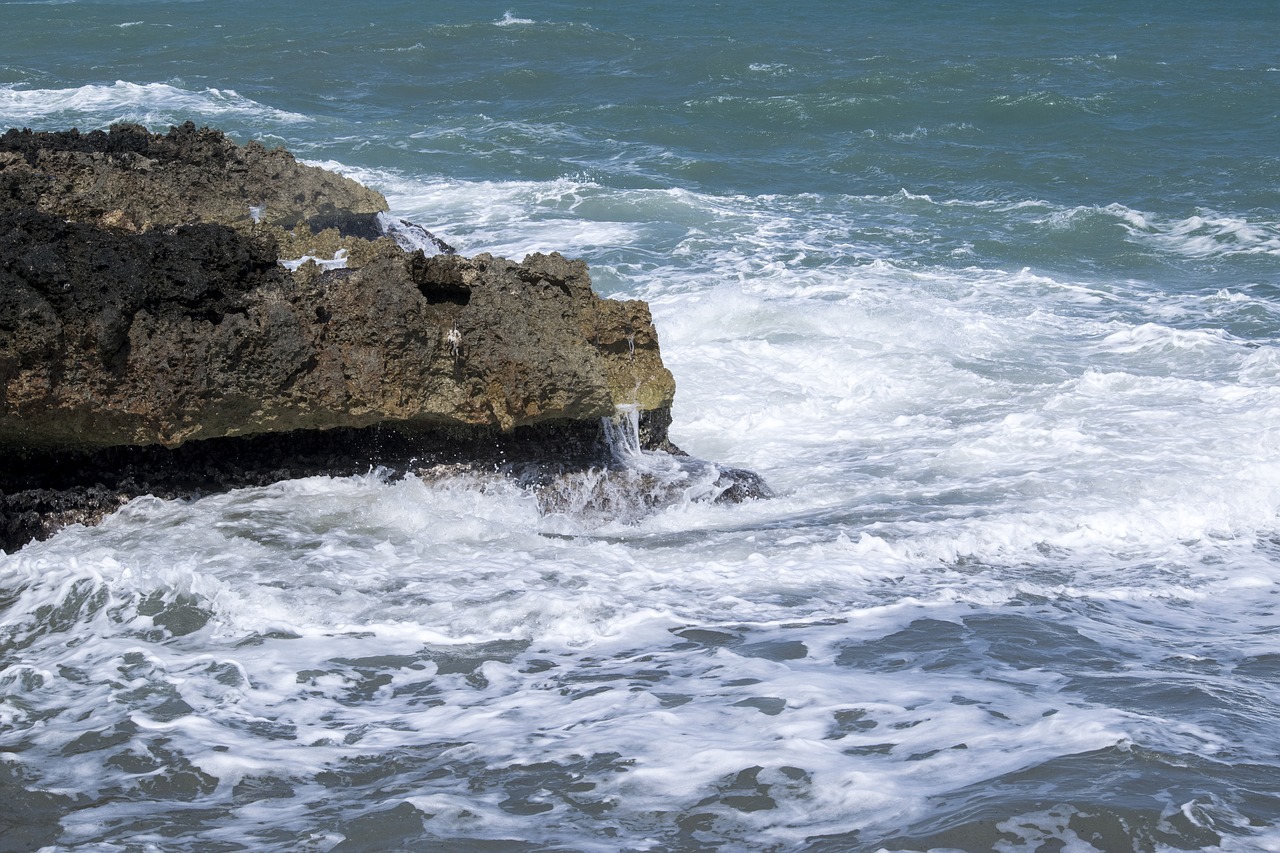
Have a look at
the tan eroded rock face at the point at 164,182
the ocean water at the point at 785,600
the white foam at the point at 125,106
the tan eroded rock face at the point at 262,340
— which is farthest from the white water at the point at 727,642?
the white foam at the point at 125,106

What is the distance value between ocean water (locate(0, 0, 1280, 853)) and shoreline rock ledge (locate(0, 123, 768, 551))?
0.21m

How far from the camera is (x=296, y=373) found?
573 centimetres

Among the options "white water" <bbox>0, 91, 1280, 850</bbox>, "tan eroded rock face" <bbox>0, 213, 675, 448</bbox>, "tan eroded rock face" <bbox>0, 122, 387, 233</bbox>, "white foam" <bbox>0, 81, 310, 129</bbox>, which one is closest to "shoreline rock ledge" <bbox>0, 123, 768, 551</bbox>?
"tan eroded rock face" <bbox>0, 213, 675, 448</bbox>

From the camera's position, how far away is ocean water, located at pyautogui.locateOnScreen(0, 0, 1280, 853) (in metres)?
3.55

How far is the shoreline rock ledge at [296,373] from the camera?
546 cm

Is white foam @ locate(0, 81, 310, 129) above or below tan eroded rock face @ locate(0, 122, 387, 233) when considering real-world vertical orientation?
above

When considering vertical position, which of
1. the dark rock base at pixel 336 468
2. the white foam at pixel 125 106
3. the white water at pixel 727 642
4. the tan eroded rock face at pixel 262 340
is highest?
the white foam at pixel 125 106

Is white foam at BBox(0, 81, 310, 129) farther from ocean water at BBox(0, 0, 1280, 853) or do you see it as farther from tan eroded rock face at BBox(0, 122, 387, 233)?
tan eroded rock face at BBox(0, 122, 387, 233)

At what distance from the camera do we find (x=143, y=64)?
23625 millimetres

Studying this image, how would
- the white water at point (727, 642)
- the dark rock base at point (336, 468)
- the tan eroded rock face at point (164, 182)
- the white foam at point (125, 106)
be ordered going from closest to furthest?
the white water at point (727, 642) → the dark rock base at point (336, 468) → the tan eroded rock face at point (164, 182) → the white foam at point (125, 106)

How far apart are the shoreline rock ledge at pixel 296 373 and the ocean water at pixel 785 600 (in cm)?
21

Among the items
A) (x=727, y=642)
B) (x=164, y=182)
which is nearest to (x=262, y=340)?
(x=727, y=642)

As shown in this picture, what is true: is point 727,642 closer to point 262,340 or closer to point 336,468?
point 336,468

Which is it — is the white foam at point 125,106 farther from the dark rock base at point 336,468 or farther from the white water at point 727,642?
the dark rock base at point 336,468
